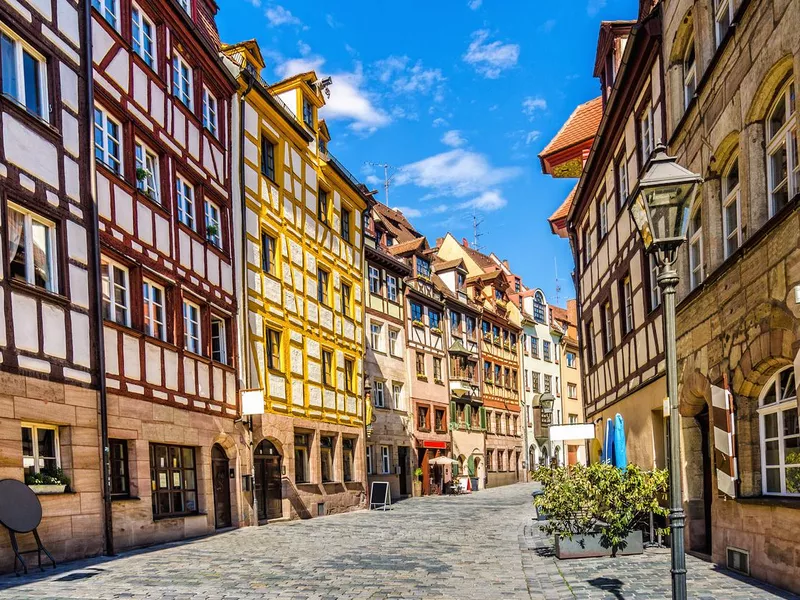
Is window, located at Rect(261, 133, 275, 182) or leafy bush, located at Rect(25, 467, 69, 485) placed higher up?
window, located at Rect(261, 133, 275, 182)

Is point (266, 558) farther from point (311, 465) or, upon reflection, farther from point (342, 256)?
point (342, 256)

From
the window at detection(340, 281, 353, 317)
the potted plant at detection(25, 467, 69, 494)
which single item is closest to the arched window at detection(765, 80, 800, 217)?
the potted plant at detection(25, 467, 69, 494)

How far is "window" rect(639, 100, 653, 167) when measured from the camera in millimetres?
14245

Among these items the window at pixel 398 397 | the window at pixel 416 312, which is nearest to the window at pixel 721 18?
the window at pixel 398 397

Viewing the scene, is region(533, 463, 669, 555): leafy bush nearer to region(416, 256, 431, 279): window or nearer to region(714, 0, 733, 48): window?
region(714, 0, 733, 48): window

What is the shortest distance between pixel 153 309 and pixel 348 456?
1321 centimetres

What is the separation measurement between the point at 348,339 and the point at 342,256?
281 centimetres

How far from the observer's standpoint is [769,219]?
8258 mm

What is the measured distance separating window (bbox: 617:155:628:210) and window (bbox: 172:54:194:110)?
9390mm

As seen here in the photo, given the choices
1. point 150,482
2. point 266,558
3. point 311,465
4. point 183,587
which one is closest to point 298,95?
point 311,465

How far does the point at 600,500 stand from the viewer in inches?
454

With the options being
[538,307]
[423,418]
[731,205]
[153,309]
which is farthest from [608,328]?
[538,307]

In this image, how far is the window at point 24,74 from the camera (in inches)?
478

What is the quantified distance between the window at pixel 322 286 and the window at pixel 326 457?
14.0 feet
